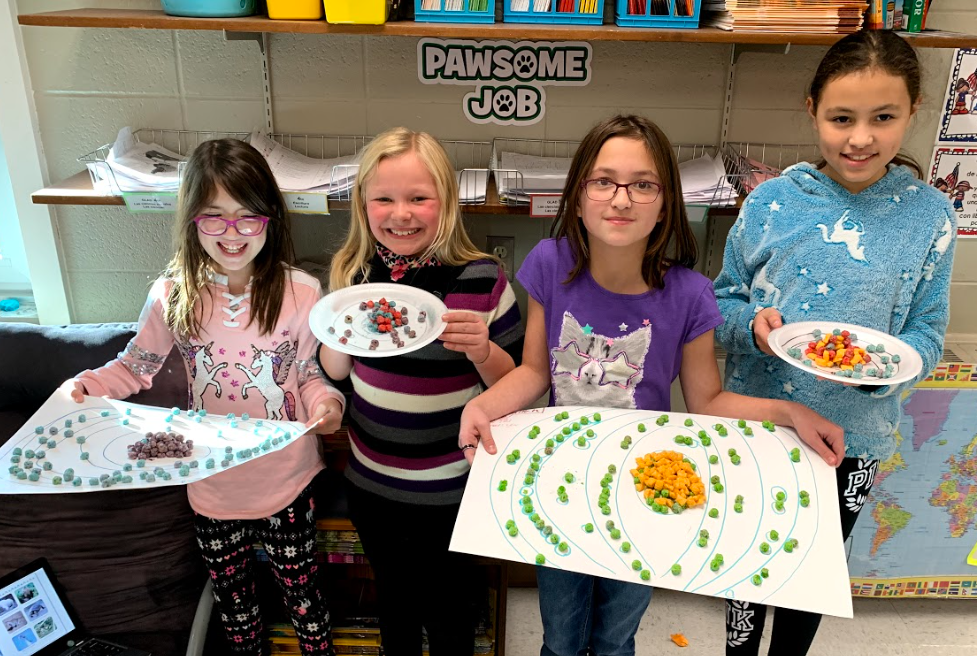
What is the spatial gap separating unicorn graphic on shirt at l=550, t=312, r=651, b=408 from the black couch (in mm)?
972

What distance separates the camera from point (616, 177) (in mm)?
1293

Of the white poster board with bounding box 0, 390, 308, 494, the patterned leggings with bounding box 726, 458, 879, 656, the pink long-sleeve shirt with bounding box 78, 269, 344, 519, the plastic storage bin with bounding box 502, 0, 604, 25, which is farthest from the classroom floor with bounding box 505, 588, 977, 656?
the plastic storage bin with bounding box 502, 0, 604, 25

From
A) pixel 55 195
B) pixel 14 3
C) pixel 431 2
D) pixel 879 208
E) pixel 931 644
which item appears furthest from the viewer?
pixel 931 644

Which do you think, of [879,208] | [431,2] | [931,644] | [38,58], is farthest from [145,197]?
[931,644]

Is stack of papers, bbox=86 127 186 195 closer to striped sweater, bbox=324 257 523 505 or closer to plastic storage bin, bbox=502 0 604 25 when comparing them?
striped sweater, bbox=324 257 523 505

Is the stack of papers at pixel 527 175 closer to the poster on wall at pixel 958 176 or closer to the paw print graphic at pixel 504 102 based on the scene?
the paw print graphic at pixel 504 102

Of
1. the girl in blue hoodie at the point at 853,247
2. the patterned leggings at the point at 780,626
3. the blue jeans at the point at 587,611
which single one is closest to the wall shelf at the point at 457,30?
the girl in blue hoodie at the point at 853,247

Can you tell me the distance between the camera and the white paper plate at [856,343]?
48.0 inches

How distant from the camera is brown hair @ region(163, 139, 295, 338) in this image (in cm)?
145

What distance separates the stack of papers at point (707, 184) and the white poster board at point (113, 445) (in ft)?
3.35

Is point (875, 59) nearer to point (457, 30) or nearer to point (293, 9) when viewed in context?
point (457, 30)

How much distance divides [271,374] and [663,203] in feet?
2.75

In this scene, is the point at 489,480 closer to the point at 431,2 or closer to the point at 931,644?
the point at 431,2

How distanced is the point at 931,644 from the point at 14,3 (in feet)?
9.80
